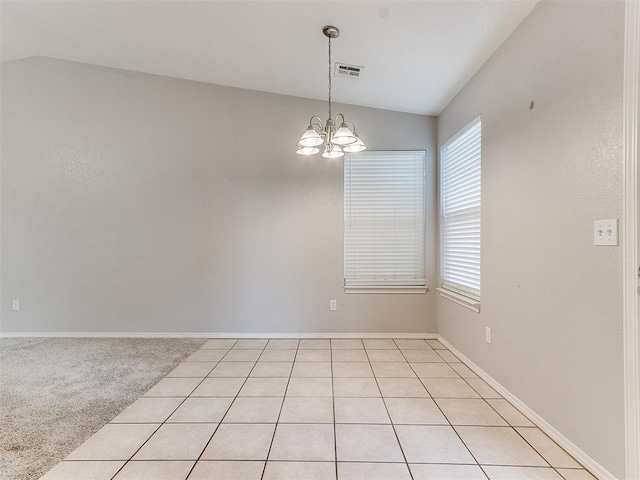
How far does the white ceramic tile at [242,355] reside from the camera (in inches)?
116

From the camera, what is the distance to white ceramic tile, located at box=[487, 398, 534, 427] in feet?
6.15

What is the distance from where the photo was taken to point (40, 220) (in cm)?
361

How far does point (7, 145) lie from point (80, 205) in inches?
43.3

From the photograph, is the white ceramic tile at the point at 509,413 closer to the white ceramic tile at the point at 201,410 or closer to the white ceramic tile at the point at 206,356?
the white ceramic tile at the point at 201,410

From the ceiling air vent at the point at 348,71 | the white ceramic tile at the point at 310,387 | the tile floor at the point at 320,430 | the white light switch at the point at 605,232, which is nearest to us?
the white light switch at the point at 605,232

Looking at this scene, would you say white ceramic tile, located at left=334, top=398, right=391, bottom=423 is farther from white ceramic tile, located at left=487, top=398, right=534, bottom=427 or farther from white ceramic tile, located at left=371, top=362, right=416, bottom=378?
white ceramic tile, located at left=487, top=398, right=534, bottom=427

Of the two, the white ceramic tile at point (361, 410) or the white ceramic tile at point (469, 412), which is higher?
the white ceramic tile at point (469, 412)

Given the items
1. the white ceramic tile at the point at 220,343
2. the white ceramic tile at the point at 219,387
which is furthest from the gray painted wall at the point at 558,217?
the white ceramic tile at the point at 220,343

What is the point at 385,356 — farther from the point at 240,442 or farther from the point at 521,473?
the point at 240,442

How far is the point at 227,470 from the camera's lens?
4.91 ft

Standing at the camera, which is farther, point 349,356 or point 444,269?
point 444,269

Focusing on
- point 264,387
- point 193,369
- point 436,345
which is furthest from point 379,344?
point 193,369

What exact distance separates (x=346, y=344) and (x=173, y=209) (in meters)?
2.52

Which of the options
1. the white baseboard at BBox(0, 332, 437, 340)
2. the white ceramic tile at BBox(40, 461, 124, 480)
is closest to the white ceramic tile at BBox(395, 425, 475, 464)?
the white ceramic tile at BBox(40, 461, 124, 480)
